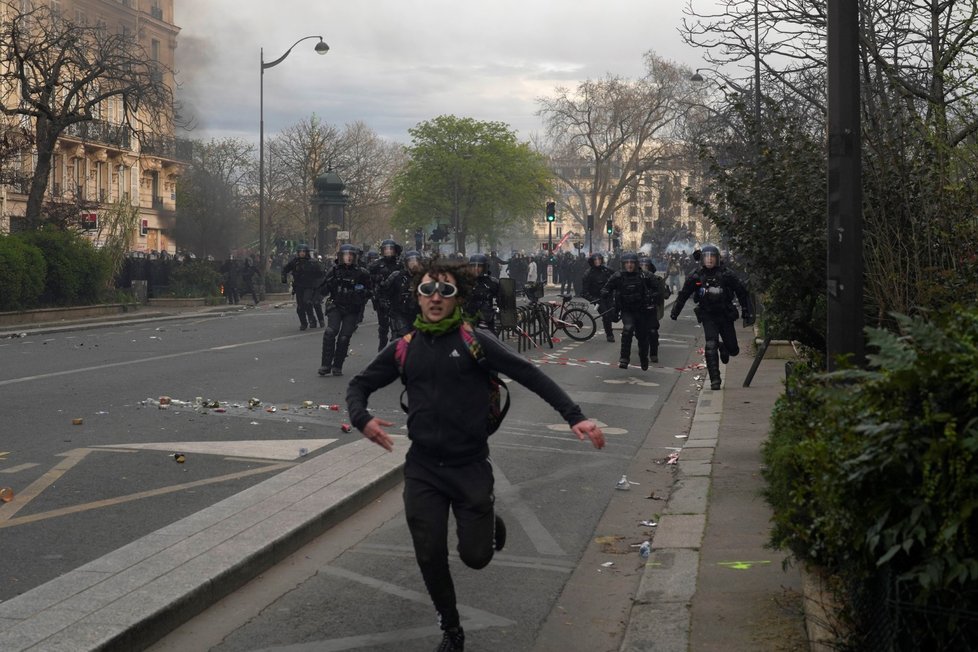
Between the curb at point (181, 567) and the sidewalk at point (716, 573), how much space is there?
186cm

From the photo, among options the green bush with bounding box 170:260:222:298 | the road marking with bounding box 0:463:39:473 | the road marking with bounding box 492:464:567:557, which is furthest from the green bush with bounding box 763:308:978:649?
the green bush with bounding box 170:260:222:298

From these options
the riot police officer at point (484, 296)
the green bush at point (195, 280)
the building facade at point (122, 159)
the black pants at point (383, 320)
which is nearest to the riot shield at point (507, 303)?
the riot police officer at point (484, 296)

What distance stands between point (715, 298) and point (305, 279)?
490 inches

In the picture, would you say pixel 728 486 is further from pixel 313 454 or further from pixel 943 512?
pixel 943 512

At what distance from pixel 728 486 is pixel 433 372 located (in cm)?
413

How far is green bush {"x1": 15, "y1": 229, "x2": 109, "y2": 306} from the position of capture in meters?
31.7

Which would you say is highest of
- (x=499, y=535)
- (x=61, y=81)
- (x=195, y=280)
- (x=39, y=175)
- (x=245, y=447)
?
(x=61, y=81)

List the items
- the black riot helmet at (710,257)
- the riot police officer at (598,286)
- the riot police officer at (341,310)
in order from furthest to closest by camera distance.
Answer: the riot police officer at (598,286)
the riot police officer at (341,310)
the black riot helmet at (710,257)

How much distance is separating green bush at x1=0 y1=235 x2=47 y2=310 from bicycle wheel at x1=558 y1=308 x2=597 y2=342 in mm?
12136

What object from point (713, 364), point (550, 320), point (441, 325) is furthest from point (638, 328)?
point (441, 325)

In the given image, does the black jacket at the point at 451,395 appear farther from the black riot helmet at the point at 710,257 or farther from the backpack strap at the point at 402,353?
the black riot helmet at the point at 710,257

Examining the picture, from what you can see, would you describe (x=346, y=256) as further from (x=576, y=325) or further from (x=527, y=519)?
(x=527, y=519)

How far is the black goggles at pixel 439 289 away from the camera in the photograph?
17.3 feet

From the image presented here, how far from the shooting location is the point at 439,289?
528 centimetres
